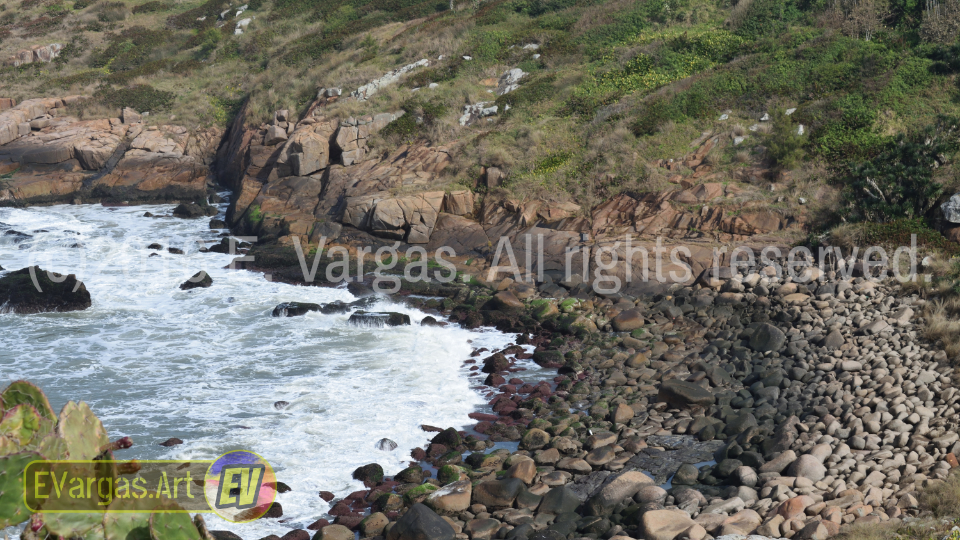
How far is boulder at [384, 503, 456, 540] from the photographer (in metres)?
10.9

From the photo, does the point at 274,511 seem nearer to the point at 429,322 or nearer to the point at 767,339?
the point at 429,322

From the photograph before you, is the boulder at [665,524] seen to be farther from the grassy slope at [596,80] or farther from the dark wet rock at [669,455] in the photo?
the grassy slope at [596,80]

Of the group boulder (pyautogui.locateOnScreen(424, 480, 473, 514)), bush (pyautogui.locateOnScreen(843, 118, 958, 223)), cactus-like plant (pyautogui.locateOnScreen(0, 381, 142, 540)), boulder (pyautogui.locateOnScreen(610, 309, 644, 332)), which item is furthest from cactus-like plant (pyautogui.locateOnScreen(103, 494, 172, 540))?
bush (pyautogui.locateOnScreen(843, 118, 958, 223))

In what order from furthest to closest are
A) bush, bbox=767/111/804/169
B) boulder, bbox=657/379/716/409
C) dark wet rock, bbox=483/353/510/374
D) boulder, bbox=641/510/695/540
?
1. bush, bbox=767/111/804/169
2. dark wet rock, bbox=483/353/510/374
3. boulder, bbox=657/379/716/409
4. boulder, bbox=641/510/695/540

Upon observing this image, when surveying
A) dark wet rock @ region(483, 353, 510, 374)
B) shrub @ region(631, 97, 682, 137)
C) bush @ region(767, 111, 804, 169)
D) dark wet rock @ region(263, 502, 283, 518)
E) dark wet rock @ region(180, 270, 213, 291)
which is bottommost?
dark wet rock @ region(263, 502, 283, 518)

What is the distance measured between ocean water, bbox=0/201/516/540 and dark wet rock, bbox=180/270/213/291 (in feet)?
1.02

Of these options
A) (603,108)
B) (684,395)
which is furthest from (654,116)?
(684,395)

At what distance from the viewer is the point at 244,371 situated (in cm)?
1800

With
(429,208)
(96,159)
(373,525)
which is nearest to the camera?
(373,525)

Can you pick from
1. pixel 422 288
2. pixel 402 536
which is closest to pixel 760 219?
pixel 422 288

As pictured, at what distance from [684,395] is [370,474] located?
6861 mm

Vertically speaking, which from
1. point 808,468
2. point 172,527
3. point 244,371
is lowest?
point 244,371

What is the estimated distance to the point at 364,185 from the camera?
28.2 meters

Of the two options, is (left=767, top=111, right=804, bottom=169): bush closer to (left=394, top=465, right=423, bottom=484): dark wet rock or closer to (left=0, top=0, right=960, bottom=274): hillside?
(left=0, top=0, right=960, bottom=274): hillside
